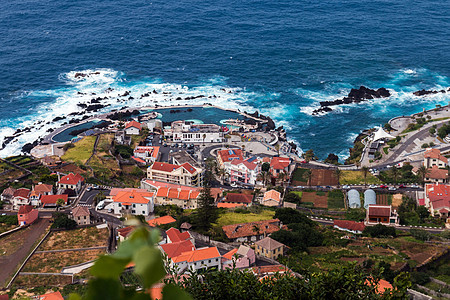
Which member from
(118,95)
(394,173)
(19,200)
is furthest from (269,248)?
(118,95)

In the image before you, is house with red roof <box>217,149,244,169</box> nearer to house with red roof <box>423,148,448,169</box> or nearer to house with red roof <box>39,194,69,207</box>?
house with red roof <box>39,194,69,207</box>

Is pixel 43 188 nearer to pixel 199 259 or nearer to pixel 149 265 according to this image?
pixel 199 259

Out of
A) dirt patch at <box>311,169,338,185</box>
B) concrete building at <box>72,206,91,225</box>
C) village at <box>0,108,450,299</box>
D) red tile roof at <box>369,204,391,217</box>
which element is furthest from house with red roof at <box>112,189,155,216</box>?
red tile roof at <box>369,204,391,217</box>

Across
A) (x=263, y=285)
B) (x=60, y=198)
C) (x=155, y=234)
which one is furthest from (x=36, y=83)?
(x=155, y=234)

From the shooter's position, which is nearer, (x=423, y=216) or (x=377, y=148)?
(x=423, y=216)

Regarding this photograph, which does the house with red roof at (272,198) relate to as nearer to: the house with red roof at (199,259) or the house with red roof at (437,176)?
the house with red roof at (437,176)

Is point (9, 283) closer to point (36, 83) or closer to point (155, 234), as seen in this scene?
point (155, 234)

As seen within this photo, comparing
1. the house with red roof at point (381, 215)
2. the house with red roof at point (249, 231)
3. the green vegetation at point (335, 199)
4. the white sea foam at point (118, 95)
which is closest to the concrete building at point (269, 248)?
the house with red roof at point (249, 231)
